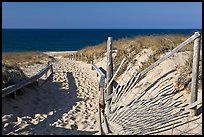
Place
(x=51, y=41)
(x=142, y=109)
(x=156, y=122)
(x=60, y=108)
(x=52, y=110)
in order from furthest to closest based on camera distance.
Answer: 1. (x=51, y=41)
2. (x=60, y=108)
3. (x=52, y=110)
4. (x=142, y=109)
5. (x=156, y=122)

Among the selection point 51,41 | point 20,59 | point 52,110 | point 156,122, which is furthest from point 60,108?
point 51,41

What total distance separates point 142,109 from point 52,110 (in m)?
2.36

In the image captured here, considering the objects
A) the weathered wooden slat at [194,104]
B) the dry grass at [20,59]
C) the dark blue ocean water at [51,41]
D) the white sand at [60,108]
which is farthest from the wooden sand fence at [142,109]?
the dry grass at [20,59]

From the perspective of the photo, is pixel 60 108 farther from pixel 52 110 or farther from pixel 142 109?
pixel 142 109

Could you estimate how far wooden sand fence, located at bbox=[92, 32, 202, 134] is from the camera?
5.90 metres

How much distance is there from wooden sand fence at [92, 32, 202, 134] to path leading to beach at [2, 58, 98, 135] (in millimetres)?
418

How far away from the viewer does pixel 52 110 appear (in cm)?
764

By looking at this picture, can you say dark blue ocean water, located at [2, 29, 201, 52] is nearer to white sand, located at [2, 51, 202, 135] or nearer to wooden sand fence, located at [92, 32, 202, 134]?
white sand, located at [2, 51, 202, 135]

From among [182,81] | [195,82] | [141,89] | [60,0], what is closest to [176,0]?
[60,0]

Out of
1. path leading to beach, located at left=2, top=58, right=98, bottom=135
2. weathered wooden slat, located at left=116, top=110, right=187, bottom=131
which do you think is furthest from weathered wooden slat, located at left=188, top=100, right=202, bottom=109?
path leading to beach, located at left=2, top=58, right=98, bottom=135

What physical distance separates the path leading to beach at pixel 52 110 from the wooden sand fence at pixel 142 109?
42 cm

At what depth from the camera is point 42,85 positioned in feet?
33.7

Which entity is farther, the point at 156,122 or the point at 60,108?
the point at 60,108

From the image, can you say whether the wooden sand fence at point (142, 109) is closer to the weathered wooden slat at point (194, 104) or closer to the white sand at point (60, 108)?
the weathered wooden slat at point (194, 104)
